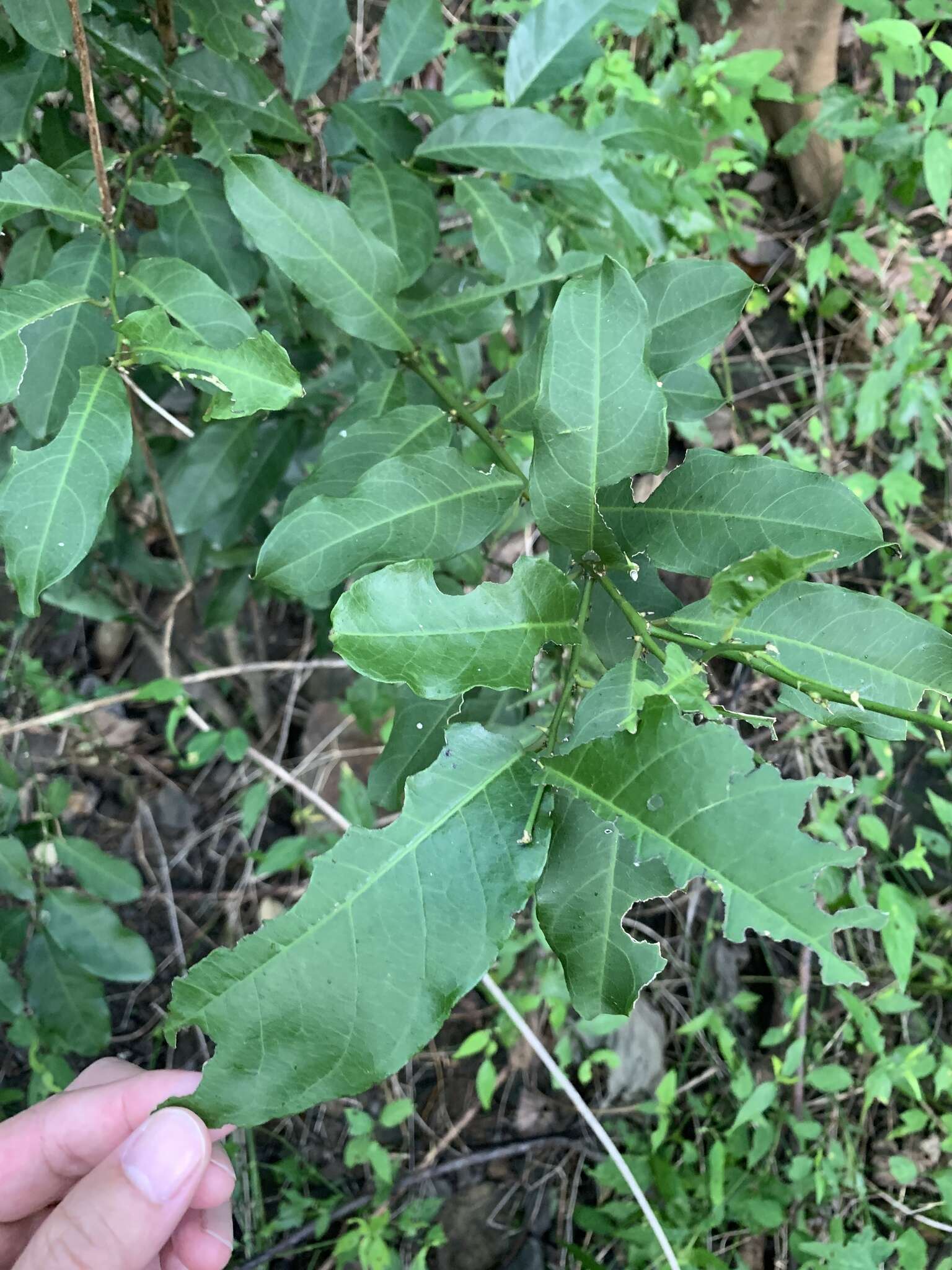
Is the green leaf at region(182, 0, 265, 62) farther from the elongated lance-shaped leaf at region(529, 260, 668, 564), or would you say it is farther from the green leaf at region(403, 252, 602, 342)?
A: the elongated lance-shaped leaf at region(529, 260, 668, 564)

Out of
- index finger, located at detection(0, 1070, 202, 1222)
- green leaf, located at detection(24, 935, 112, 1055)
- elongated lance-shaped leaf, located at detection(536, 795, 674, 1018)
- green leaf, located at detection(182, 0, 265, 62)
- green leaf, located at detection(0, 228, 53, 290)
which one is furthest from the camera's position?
green leaf, located at detection(24, 935, 112, 1055)

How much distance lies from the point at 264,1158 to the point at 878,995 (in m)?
1.53

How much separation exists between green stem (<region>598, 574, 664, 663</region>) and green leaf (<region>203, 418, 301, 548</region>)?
A: 0.88 m

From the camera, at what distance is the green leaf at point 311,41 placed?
4.00 feet

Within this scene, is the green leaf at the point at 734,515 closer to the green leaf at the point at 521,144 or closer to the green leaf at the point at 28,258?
the green leaf at the point at 521,144

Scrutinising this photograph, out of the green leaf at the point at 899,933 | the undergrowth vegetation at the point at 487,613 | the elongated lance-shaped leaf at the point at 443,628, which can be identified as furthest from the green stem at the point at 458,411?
the green leaf at the point at 899,933

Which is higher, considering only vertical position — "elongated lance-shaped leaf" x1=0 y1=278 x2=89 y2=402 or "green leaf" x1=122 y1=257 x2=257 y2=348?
"elongated lance-shaped leaf" x1=0 y1=278 x2=89 y2=402

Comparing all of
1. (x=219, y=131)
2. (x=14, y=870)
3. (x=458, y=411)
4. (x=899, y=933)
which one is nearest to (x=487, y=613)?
(x=458, y=411)

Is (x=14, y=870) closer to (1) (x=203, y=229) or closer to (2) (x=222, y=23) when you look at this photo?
(1) (x=203, y=229)

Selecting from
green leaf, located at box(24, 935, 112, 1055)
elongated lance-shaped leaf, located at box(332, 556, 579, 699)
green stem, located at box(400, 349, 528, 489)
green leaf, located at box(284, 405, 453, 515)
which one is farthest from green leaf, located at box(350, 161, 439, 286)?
green leaf, located at box(24, 935, 112, 1055)

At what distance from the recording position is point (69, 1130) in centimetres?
129

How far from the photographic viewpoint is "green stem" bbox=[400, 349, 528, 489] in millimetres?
986

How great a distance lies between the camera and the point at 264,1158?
217 centimetres

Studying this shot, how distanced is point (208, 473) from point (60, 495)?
682 mm
